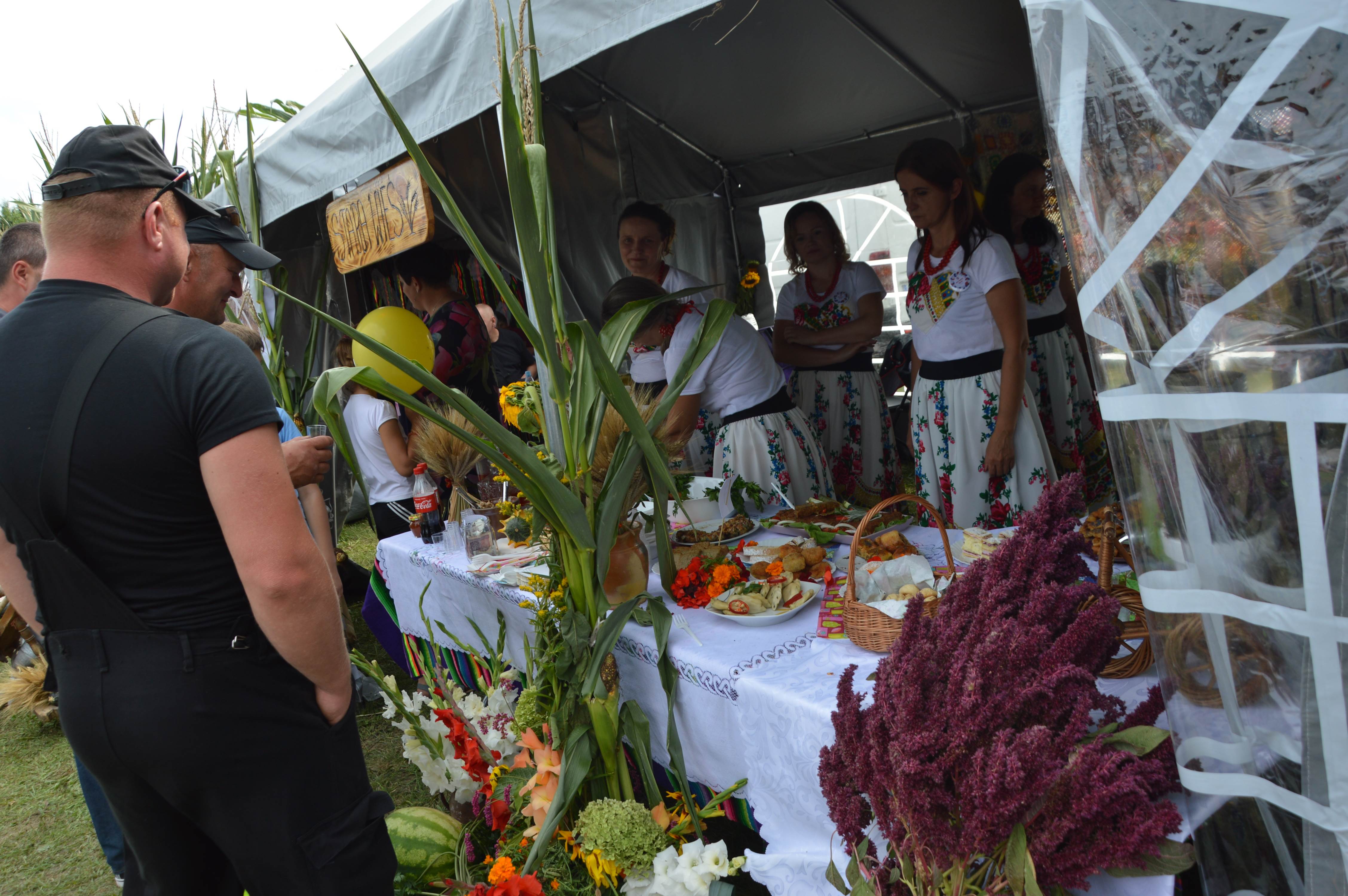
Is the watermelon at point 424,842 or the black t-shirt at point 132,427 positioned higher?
the black t-shirt at point 132,427

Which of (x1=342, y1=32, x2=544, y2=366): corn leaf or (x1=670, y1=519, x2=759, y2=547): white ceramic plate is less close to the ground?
(x1=342, y1=32, x2=544, y2=366): corn leaf

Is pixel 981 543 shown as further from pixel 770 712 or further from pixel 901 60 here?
pixel 901 60

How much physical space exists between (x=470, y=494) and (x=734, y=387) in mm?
1110

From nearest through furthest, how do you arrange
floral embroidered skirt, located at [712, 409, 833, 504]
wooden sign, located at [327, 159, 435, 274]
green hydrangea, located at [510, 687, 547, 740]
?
green hydrangea, located at [510, 687, 547, 740] → wooden sign, located at [327, 159, 435, 274] → floral embroidered skirt, located at [712, 409, 833, 504]

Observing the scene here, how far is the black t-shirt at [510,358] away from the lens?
4.11 m

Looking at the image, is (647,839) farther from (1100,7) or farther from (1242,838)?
(1100,7)

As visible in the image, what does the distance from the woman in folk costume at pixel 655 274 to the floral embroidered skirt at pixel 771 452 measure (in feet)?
1.55

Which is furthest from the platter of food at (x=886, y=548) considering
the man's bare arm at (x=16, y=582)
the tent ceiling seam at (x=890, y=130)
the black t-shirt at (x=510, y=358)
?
the tent ceiling seam at (x=890, y=130)

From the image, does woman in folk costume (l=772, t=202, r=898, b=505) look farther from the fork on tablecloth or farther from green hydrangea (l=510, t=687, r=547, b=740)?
green hydrangea (l=510, t=687, r=547, b=740)

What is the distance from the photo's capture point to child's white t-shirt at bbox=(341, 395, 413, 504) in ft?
11.3

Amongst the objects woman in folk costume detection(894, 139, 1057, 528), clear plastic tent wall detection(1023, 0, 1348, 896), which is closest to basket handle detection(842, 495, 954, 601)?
clear plastic tent wall detection(1023, 0, 1348, 896)

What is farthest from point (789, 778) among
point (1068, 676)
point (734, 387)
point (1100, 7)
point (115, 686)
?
point (734, 387)

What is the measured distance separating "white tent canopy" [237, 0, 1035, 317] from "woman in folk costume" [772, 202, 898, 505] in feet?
3.27

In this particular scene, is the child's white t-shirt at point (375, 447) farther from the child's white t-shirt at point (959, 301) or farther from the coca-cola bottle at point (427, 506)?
the child's white t-shirt at point (959, 301)
